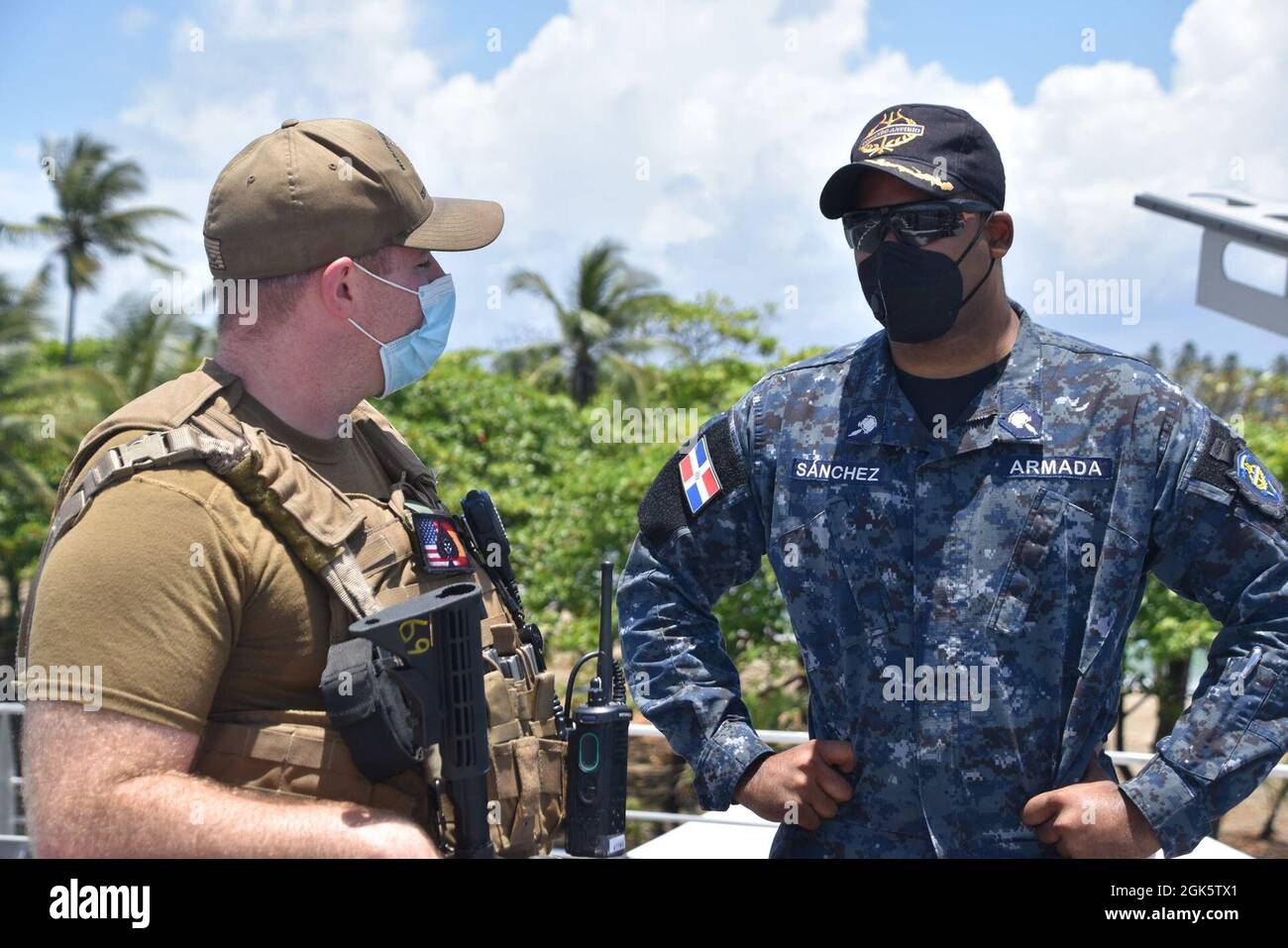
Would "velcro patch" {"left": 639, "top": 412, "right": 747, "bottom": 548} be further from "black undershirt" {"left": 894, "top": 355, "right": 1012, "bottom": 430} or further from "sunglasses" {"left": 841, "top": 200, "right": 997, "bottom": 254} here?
"sunglasses" {"left": 841, "top": 200, "right": 997, "bottom": 254}

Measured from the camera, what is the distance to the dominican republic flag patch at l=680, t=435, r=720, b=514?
2596mm

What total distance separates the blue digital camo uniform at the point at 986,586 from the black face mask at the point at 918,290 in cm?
13

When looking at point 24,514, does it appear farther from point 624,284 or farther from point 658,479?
point 658,479

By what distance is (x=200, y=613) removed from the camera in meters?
1.91

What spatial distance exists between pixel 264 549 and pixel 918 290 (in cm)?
137

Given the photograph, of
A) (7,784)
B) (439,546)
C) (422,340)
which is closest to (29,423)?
(7,784)

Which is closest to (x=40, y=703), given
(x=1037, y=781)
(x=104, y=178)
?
(x=1037, y=781)

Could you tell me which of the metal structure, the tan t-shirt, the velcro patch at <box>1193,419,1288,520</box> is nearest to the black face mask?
the velcro patch at <box>1193,419,1288,520</box>

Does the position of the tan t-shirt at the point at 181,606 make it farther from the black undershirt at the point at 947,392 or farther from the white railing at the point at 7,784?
the white railing at the point at 7,784

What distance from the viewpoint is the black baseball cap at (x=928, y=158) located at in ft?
8.02

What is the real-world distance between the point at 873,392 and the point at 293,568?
1238 mm

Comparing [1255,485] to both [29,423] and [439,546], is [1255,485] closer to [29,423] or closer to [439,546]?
[439,546]

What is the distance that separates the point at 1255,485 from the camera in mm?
2303

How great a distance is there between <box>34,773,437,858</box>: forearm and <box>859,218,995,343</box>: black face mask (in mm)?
1396
